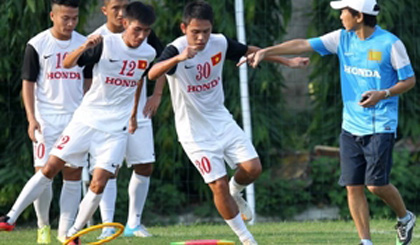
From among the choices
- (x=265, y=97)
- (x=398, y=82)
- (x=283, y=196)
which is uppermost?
(x=398, y=82)

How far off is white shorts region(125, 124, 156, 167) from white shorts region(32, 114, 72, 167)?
68 centimetres

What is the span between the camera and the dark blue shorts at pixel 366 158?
22.7ft

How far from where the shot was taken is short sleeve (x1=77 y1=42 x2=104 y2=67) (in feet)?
23.6

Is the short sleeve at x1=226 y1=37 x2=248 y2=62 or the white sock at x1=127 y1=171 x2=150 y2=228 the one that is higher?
the short sleeve at x1=226 y1=37 x2=248 y2=62

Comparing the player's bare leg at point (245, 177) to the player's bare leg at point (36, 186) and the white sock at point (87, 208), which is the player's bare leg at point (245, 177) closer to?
the white sock at point (87, 208)

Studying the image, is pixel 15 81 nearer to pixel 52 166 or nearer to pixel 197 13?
pixel 52 166

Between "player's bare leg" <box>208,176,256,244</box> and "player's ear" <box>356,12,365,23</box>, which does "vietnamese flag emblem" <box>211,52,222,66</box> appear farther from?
"player's ear" <box>356,12,365,23</box>

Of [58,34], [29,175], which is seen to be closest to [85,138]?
[58,34]

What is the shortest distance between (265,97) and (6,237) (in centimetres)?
366

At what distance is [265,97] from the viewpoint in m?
11.1

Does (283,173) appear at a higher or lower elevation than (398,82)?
lower

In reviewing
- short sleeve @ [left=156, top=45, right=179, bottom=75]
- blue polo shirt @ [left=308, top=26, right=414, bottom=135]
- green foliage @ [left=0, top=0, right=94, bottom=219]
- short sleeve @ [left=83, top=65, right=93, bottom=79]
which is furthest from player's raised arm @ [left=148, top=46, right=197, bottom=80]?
green foliage @ [left=0, top=0, right=94, bottom=219]

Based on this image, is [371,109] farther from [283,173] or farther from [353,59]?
[283,173]

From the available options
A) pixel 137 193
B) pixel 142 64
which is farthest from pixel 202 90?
pixel 137 193
